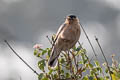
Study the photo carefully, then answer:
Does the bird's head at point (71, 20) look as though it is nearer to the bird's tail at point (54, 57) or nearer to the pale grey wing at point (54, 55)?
the pale grey wing at point (54, 55)

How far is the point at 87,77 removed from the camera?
2.10 meters

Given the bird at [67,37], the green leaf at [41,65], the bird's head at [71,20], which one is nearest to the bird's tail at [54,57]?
the bird at [67,37]

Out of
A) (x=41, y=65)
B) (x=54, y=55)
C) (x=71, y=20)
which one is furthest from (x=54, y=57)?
(x=71, y=20)

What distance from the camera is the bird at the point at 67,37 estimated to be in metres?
2.66

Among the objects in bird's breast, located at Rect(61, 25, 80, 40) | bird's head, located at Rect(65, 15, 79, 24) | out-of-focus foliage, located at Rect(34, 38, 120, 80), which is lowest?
out-of-focus foliage, located at Rect(34, 38, 120, 80)

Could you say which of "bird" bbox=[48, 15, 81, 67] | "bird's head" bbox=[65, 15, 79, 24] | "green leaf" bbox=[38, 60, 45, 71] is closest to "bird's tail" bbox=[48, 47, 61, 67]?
"bird" bbox=[48, 15, 81, 67]

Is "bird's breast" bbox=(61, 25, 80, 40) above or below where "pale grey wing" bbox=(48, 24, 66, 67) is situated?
above

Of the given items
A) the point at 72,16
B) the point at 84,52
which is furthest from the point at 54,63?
Answer: the point at 72,16

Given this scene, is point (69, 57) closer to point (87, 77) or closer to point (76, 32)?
point (87, 77)

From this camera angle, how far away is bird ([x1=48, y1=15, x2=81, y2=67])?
8.72ft

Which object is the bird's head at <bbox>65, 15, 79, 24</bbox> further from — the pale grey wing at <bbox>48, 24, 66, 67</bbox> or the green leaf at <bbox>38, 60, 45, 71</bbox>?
the green leaf at <bbox>38, 60, 45, 71</bbox>

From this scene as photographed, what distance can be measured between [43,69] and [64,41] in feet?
2.29

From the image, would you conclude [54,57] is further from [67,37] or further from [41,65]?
[41,65]

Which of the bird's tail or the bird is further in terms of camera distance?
the bird
